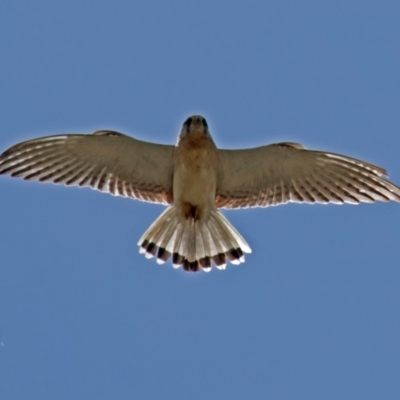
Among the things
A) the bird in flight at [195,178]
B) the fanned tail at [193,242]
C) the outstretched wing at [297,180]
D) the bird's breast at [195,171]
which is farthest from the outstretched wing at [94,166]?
the outstretched wing at [297,180]

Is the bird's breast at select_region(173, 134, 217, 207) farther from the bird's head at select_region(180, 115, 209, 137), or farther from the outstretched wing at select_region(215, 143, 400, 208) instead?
the outstretched wing at select_region(215, 143, 400, 208)

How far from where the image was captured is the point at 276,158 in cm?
1214

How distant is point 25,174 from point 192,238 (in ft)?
7.48

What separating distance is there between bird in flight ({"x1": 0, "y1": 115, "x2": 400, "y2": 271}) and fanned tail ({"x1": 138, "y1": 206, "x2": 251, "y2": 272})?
1 centimetres

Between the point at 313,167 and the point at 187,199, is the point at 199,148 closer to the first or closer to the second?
the point at 187,199

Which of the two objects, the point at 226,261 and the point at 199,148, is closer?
the point at 199,148

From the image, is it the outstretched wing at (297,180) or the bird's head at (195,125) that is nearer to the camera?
the bird's head at (195,125)

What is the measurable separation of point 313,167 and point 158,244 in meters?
2.24

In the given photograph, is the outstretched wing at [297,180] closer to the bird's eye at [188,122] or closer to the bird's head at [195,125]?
the bird's head at [195,125]

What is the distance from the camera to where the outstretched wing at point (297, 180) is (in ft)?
40.0

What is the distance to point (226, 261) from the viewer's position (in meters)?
12.4

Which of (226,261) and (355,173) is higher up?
(355,173)

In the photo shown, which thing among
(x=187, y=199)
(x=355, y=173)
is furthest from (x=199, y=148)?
(x=355, y=173)

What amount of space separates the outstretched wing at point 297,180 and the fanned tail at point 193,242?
36 centimetres
